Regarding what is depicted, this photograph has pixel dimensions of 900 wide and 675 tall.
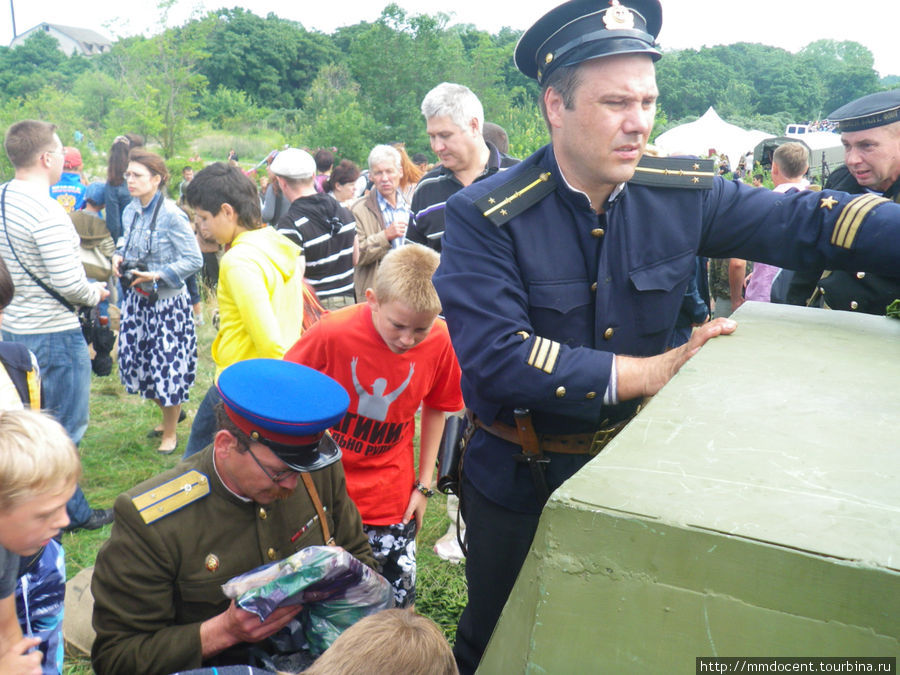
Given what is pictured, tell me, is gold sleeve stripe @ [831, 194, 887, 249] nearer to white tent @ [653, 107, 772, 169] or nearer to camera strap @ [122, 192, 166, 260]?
camera strap @ [122, 192, 166, 260]

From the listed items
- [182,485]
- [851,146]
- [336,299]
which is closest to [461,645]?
[182,485]

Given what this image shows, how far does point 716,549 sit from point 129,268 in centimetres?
503

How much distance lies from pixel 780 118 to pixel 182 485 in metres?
56.9

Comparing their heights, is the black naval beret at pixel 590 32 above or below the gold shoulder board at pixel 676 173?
above

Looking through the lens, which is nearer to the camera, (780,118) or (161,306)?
(161,306)

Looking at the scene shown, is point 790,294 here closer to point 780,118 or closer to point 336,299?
point 336,299

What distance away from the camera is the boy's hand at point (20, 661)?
1812 millimetres

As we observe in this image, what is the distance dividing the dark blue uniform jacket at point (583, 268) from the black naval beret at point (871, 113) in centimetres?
173

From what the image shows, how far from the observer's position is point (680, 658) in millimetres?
874

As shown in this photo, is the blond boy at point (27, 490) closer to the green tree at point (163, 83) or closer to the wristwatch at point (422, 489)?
the wristwatch at point (422, 489)

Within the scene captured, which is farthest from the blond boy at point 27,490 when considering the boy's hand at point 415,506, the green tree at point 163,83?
the green tree at point 163,83

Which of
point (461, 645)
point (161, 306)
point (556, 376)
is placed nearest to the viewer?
point (556, 376)

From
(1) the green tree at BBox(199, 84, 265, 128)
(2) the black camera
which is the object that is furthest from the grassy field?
(1) the green tree at BBox(199, 84, 265, 128)

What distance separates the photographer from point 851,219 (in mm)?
1830
